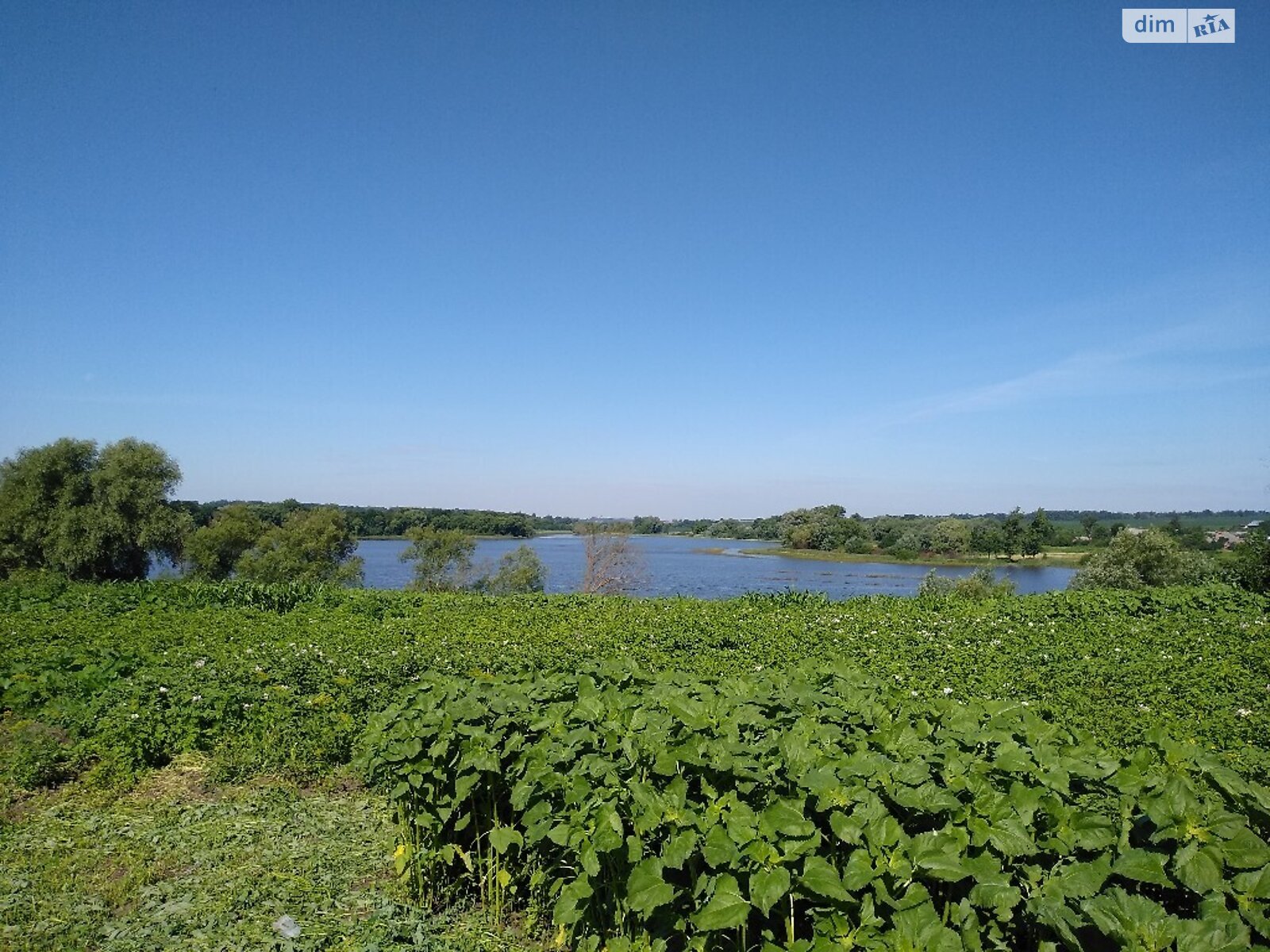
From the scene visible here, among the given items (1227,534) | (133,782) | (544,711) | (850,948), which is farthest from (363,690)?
(1227,534)

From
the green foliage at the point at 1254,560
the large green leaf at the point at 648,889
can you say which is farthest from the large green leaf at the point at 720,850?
the green foliage at the point at 1254,560

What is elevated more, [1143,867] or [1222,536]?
[1143,867]

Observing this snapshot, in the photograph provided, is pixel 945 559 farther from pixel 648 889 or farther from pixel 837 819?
pixel 648 889

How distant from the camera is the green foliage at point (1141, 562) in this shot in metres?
29.4

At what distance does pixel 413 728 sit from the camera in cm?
298

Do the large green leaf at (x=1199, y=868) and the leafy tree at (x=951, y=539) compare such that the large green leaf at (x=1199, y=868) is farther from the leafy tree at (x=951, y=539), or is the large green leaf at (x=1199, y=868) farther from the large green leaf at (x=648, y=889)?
the leafy tree at (x=951, y=539)

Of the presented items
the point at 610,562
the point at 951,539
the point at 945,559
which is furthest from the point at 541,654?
the point at 951,539

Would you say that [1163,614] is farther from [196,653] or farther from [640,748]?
[196,653]

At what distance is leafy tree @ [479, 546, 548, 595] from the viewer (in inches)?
1699

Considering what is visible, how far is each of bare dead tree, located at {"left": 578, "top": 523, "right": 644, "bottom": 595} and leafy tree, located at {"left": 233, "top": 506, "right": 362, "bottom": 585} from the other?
47.5 ft

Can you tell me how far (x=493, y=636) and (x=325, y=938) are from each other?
544cm

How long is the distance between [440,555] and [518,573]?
5333mm

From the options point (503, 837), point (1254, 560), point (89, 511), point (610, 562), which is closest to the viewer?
point (503, 837)

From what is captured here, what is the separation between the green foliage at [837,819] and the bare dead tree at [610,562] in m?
34.6
